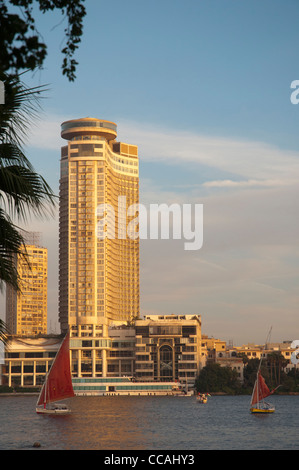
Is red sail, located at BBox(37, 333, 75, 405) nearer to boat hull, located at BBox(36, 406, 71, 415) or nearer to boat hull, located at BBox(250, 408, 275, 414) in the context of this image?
boat hull, located at BBox(36, 406, 71, 415)

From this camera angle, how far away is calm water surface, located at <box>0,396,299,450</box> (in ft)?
271

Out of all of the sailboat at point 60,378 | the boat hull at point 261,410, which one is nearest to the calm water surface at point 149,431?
the boat hull at point 261,410

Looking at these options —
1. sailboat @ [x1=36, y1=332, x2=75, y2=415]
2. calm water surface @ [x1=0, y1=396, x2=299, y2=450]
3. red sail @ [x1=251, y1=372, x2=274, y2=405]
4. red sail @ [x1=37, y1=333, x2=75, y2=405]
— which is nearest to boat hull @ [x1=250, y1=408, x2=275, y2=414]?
red sail @ [x1=251, y1=372, x2=274, y2=405]

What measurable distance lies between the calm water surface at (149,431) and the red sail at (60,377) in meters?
4.45

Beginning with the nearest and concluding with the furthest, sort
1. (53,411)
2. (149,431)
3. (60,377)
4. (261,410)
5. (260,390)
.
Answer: (149,431)
(60,377)
(53,411)
(260,390)
(261,410)

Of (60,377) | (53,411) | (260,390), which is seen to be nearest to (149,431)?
(60,377)

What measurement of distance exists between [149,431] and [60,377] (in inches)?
904

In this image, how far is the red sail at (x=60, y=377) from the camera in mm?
116062

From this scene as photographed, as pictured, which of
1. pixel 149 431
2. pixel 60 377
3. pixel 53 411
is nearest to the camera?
pixel 149 431

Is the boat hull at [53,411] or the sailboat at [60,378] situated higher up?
the sailboat at [60,378]

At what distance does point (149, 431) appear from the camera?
100188 mm

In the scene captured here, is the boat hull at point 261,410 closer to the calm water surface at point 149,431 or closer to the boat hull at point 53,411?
the calm water surface at point 149,431

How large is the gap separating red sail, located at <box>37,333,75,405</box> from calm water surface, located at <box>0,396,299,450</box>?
4.45 m

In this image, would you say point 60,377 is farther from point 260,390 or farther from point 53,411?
point 260,390
